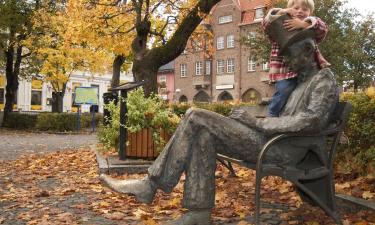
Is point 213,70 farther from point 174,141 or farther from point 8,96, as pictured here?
point 174,141

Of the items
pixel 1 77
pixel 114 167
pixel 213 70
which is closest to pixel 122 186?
pixel 114 167

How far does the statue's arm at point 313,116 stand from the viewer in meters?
3.26

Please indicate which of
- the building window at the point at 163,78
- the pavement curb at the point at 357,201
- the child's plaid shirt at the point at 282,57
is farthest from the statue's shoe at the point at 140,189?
the building window at the point at 163,78

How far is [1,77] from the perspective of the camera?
4662 cm

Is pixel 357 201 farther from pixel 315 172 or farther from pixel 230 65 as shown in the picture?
pixel 230 65

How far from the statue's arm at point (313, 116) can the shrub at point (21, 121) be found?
2470cm

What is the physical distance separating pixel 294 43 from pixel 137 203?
8.26ft

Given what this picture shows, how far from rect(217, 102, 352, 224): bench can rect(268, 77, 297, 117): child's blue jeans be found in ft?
1.90

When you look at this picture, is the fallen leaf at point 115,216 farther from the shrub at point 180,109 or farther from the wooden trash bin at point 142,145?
the shrub at point 180,109

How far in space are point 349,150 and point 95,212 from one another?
307 centimetres

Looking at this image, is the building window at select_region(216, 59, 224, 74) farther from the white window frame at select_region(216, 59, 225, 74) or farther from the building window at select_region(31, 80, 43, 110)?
the building window at select_region(31, 80, 43, 110)

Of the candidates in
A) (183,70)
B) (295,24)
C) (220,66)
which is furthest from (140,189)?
(183,70)

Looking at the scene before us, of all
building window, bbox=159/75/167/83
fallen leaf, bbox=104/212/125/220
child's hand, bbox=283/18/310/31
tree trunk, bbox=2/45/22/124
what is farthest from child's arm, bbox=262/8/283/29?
building window, bbox=159/75/167/83

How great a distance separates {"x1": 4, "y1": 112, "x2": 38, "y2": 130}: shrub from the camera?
2636cm
